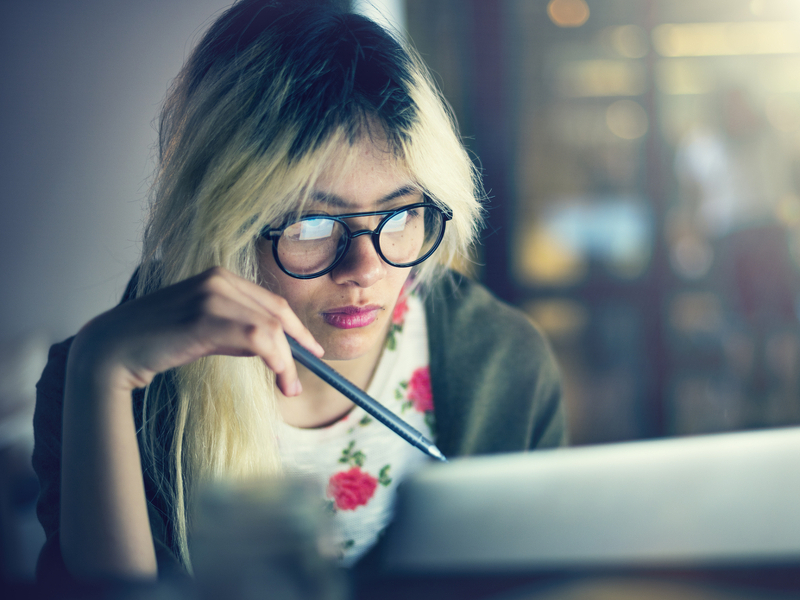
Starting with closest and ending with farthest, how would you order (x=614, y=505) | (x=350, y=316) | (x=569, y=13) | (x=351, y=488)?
(x=614, y=505) → (x=350, y=316) → (x=351, y=488) → (x=569, y=13)

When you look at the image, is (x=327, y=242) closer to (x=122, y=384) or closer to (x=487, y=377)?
(x=122, y=384)

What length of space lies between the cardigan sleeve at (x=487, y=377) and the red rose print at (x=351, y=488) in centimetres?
15

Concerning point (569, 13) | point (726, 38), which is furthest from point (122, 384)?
point (726, 38)

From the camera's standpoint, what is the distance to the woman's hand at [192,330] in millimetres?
515

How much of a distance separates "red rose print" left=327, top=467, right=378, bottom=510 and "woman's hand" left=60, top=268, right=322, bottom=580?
0.35 metres

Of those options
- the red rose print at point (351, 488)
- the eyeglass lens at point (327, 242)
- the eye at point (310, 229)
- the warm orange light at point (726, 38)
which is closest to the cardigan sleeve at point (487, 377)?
the red rose print at point (351, 488)

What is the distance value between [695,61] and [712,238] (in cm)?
87

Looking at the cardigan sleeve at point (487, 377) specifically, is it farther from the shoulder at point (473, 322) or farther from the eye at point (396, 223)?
the eye at point (396, 223)

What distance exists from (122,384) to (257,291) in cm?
18

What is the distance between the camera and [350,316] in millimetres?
767

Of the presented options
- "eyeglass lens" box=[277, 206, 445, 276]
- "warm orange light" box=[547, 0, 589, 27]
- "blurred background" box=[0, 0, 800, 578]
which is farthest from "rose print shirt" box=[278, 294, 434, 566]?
"warm orange light" box=[547, 0, 589, 27]

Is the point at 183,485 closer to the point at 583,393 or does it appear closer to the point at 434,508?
the point at 434,508

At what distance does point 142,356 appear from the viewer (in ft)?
1.78

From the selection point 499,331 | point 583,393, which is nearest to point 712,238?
point 583,393
